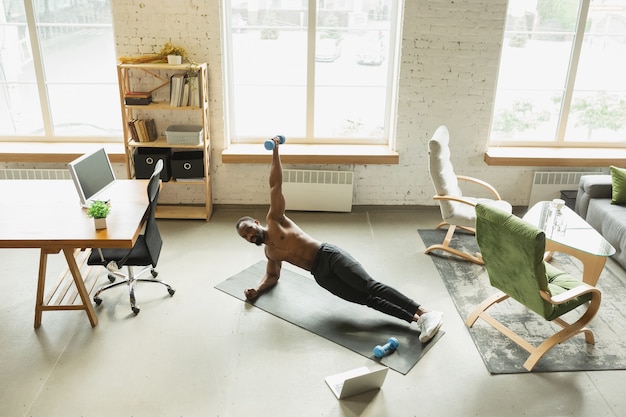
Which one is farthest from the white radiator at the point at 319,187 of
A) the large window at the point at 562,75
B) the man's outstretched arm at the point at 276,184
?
the man's outstretched arm at the point at 276,184

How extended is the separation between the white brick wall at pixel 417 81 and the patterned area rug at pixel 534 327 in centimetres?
123

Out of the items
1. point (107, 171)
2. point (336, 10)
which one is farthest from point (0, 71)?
point (336, 10)

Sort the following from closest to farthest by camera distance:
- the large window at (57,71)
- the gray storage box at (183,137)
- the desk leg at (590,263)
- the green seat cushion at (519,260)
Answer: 1. the green seat cushion at (519,260)
2. the desk leg at (590,263)
3. the gray storage box at (183,137)
4. the large window at (57,71)

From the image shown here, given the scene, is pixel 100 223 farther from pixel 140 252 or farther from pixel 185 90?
pixel 185 90

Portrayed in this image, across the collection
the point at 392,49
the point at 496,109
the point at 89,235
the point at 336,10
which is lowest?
the point at 89,235

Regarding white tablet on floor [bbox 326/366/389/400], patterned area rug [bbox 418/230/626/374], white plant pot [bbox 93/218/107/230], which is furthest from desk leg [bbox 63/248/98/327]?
patterned area rug [bbox 418/230/626/374]

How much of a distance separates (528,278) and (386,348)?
103cm

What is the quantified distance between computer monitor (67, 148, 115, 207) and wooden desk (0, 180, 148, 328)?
0.08 m

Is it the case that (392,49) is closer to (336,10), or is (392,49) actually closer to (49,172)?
(336,10)

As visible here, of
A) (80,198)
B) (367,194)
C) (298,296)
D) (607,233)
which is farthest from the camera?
(367,194)

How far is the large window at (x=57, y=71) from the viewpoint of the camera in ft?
18.0

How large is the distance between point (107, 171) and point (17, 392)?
180cm

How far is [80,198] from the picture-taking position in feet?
13.2

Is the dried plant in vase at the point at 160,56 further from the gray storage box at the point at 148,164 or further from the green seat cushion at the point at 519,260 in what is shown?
the green seat cushion at the point at 519,260
